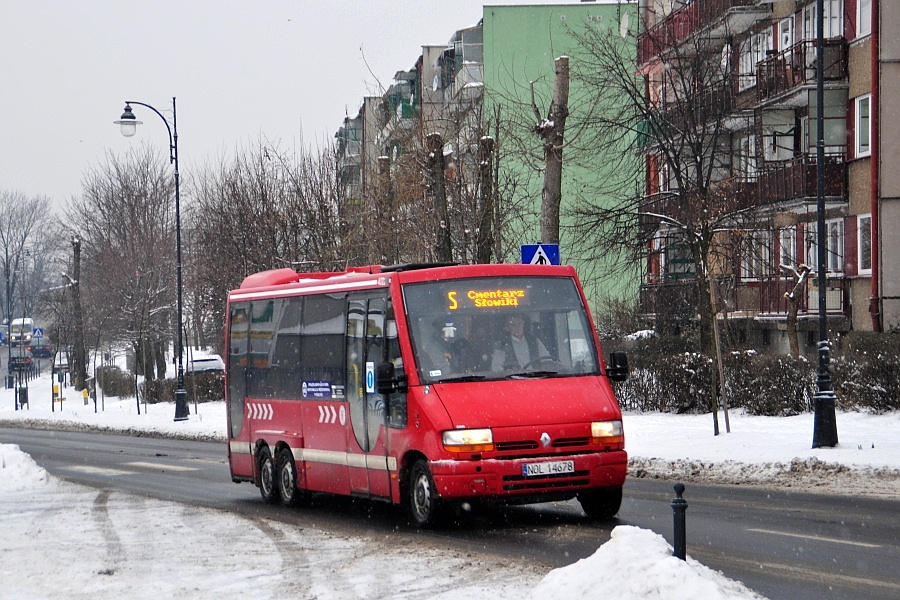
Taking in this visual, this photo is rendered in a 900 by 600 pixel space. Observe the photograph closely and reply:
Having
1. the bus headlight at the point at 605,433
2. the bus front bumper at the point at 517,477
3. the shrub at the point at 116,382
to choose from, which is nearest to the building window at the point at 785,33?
the bus headlight at the point at 605,433

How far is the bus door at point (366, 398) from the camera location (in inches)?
592

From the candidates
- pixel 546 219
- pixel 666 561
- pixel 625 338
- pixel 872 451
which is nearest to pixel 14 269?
pixel 625 338

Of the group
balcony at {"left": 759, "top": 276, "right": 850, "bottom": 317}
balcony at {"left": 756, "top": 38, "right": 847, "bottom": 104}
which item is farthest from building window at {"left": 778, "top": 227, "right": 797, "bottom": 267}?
balcony at {"left": 756, "top": 38, "right": 847, "bottom": 104}

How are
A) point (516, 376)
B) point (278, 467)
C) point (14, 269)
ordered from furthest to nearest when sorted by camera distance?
point (14, 269), point (278, 467), point (516, 376)

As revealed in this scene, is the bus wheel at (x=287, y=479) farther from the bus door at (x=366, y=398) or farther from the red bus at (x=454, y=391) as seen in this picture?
the bus door at (x=366, y=398)

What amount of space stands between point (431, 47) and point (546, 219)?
191 feet

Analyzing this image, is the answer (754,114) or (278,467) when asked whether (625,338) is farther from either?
(278,467)

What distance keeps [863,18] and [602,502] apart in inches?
1062

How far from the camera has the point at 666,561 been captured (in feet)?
27.1

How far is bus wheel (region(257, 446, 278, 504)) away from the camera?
18172 millimetres

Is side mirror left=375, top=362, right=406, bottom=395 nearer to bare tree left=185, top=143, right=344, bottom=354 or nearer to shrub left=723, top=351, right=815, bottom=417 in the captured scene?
shrub left=723, top=351, right=815, bottom=417

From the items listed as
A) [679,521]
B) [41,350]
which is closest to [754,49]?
[679,521]

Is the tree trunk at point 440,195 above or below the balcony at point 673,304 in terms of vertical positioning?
above

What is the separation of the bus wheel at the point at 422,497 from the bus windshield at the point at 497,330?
A: 35.0 inches
